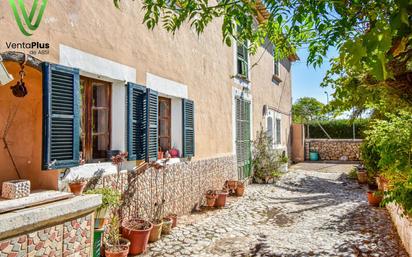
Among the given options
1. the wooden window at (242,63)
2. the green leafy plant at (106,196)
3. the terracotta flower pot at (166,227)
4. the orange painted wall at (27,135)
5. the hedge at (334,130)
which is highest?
the wooden window at (242,63)

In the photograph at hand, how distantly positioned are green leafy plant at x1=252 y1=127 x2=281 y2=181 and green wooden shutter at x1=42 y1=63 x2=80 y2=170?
858cm

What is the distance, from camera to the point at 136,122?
5.45 meters

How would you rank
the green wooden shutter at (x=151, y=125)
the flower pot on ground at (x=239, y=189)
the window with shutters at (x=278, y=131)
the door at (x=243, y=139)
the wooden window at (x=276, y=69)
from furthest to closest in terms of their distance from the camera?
the window with shutters at (x=278, y=131) < the wooden window at (x=276, y=69) < the door at (x=243, y=139) < the flower pot on ground at (x=239, y=189) < the green wooden shutter at (x=151, y=125)

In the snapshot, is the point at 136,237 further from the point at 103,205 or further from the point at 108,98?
the point at 108,98

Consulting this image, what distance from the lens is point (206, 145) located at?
27.2 ft

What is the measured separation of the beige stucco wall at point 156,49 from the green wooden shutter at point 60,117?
25cm

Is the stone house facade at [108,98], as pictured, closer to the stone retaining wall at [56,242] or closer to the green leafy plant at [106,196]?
the green leafy plant at [106,196]

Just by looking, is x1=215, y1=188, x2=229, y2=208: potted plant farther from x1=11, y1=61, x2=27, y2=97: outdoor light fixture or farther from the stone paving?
x1=11, y1=61, x2=27, y2=97: outdoor light fixture

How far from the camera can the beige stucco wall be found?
408cm

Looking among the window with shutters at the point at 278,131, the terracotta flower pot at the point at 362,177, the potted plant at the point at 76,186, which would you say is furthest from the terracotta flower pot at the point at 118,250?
the window with shutters at the point at 278,131

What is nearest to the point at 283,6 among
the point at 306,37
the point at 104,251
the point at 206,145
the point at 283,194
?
the point at 306,37

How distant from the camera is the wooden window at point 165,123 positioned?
692cm

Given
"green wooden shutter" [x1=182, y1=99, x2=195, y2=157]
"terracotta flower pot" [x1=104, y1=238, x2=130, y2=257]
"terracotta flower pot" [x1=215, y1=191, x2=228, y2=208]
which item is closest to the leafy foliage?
"terracotta flower pot" [x1=215, y1=191, x2=228, y2=208]

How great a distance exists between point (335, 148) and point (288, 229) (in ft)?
53.7
